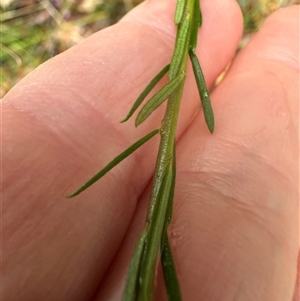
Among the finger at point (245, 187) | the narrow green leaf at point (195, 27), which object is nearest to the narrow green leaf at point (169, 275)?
the finger at point (245, 187)

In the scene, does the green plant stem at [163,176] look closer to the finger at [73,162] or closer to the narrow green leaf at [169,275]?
the narrow green leaf at [169,275]

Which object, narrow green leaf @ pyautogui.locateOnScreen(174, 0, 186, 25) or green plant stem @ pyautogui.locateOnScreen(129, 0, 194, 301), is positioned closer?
green plant stem @ pyautogui.locateOnScreen(129, 0, 194, 301)

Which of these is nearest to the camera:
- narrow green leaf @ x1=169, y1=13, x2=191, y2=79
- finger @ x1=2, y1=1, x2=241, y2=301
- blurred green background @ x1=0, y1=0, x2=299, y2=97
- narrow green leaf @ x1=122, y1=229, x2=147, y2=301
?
narrow green leaf @ x1=122, y1=229, x2=147, y2=301

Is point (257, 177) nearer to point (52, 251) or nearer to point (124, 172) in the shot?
point (124, 172)

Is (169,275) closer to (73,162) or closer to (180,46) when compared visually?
(73,162)

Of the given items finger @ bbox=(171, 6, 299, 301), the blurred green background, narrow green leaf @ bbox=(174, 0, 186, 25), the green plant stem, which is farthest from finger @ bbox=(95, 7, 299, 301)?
the blurred green background

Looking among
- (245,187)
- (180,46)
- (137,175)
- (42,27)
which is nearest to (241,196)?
(245,187)

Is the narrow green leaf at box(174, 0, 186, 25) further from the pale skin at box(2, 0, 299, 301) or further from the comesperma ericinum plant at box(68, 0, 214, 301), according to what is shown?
the pale skin at box(2, 0, 299, 301)
